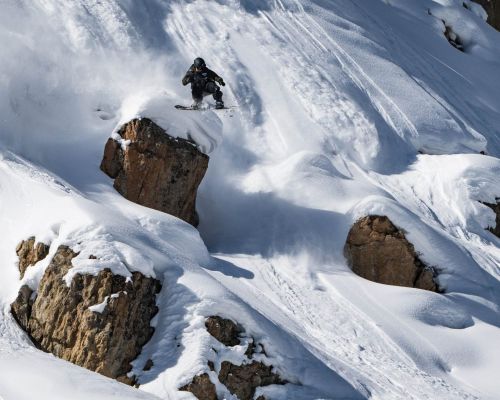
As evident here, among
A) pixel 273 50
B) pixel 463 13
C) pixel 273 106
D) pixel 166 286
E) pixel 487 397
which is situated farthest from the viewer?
pixel 463 13

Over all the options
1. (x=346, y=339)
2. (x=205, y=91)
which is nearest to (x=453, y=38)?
(x=205, y=91)

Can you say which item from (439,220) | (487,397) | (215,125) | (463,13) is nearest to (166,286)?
(487,397)

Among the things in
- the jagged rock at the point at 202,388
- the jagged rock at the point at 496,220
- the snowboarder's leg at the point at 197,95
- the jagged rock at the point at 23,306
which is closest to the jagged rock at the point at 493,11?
the jagged rock at the point at 496,220

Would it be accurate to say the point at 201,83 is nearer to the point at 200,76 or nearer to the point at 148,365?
the point at 200,76

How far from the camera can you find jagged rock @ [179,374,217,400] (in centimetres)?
1275

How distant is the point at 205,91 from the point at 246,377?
27.1ft

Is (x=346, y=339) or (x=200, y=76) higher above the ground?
(x=200, y=76)

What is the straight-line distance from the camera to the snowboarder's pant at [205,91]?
20.2 meters

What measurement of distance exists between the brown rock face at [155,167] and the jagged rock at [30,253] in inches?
173

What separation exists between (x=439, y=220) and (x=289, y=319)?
21.3ft

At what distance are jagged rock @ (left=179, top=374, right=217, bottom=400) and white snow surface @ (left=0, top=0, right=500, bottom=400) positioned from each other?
0.12m

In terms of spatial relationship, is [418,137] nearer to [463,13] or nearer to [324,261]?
[324,261]

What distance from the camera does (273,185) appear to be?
21109mm

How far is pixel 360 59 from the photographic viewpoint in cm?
2683
